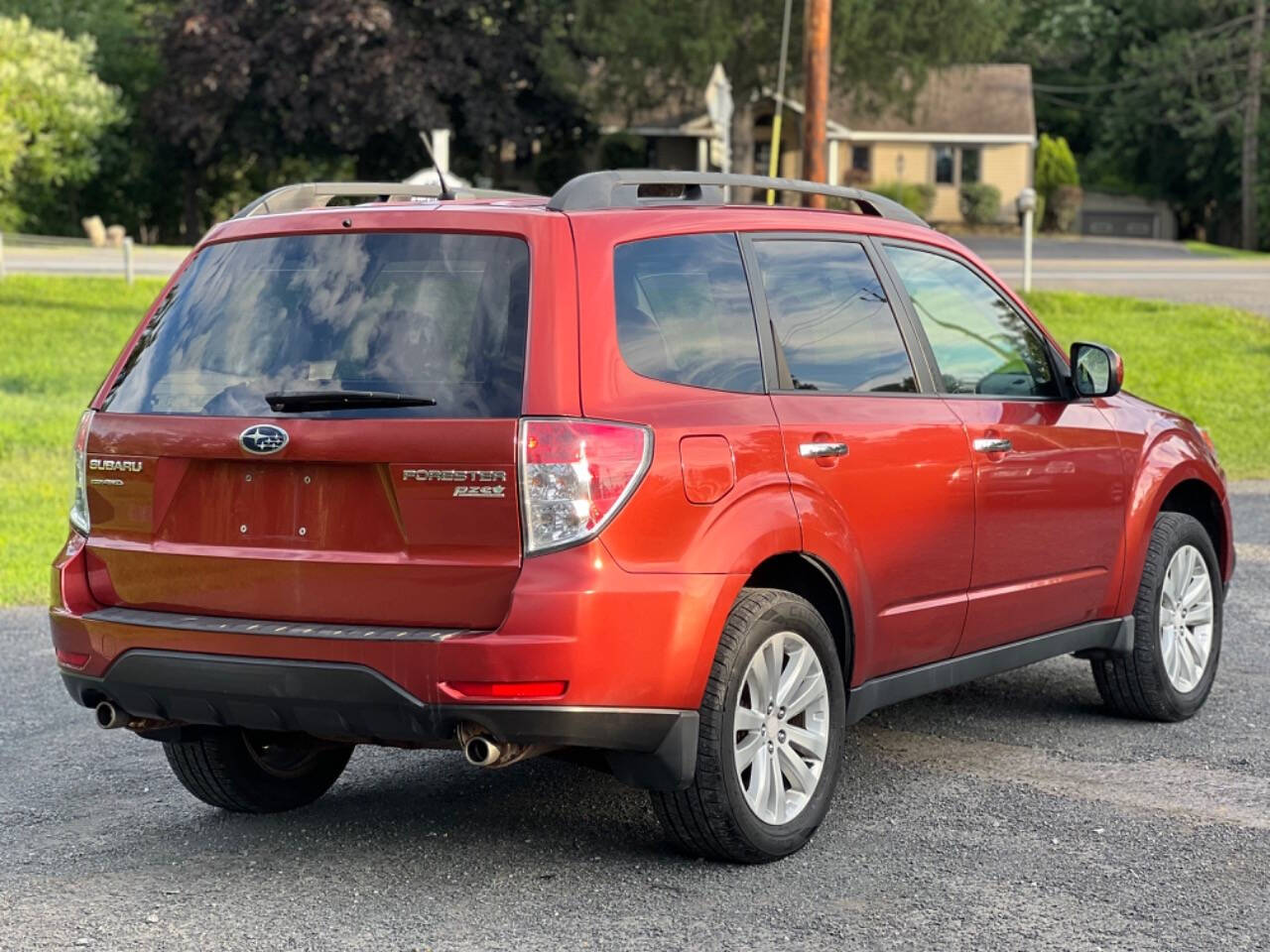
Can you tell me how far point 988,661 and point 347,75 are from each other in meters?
44.6

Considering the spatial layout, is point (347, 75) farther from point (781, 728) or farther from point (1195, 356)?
point (781, 728)

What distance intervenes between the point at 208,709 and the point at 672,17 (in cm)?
4297

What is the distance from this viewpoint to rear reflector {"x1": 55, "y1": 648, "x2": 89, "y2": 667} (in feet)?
17.4

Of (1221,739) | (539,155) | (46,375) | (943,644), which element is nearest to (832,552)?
(943,644)

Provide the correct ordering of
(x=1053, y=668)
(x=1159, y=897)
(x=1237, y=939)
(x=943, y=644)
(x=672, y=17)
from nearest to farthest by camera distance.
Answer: (x=1237, y=939) → (x=1159, y=897) → (x=943, y=644) → (x=1053, y=668) → (x=672, y=17)

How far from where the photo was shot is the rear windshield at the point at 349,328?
491 cm

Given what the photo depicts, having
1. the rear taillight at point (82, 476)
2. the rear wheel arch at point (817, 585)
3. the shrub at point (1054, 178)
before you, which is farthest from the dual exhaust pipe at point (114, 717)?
the shrub at point (1054, 178)

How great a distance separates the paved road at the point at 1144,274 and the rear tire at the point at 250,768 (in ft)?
72.3

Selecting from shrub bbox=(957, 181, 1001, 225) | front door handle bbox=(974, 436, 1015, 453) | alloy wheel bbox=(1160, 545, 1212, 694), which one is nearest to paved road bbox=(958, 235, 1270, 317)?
shrub bbox=(957, 181, 1001, 225)

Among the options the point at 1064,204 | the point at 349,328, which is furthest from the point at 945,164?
the point at 349,328

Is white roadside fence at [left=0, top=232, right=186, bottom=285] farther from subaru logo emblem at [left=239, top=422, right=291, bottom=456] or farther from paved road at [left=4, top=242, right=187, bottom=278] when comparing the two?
subaru logo emblem at [left=239, top=422, right=291, bottom=456]

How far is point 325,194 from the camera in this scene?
5891 mm

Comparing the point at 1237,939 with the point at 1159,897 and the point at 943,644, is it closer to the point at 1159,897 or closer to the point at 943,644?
the point at 1159,897

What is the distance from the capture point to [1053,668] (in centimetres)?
838
